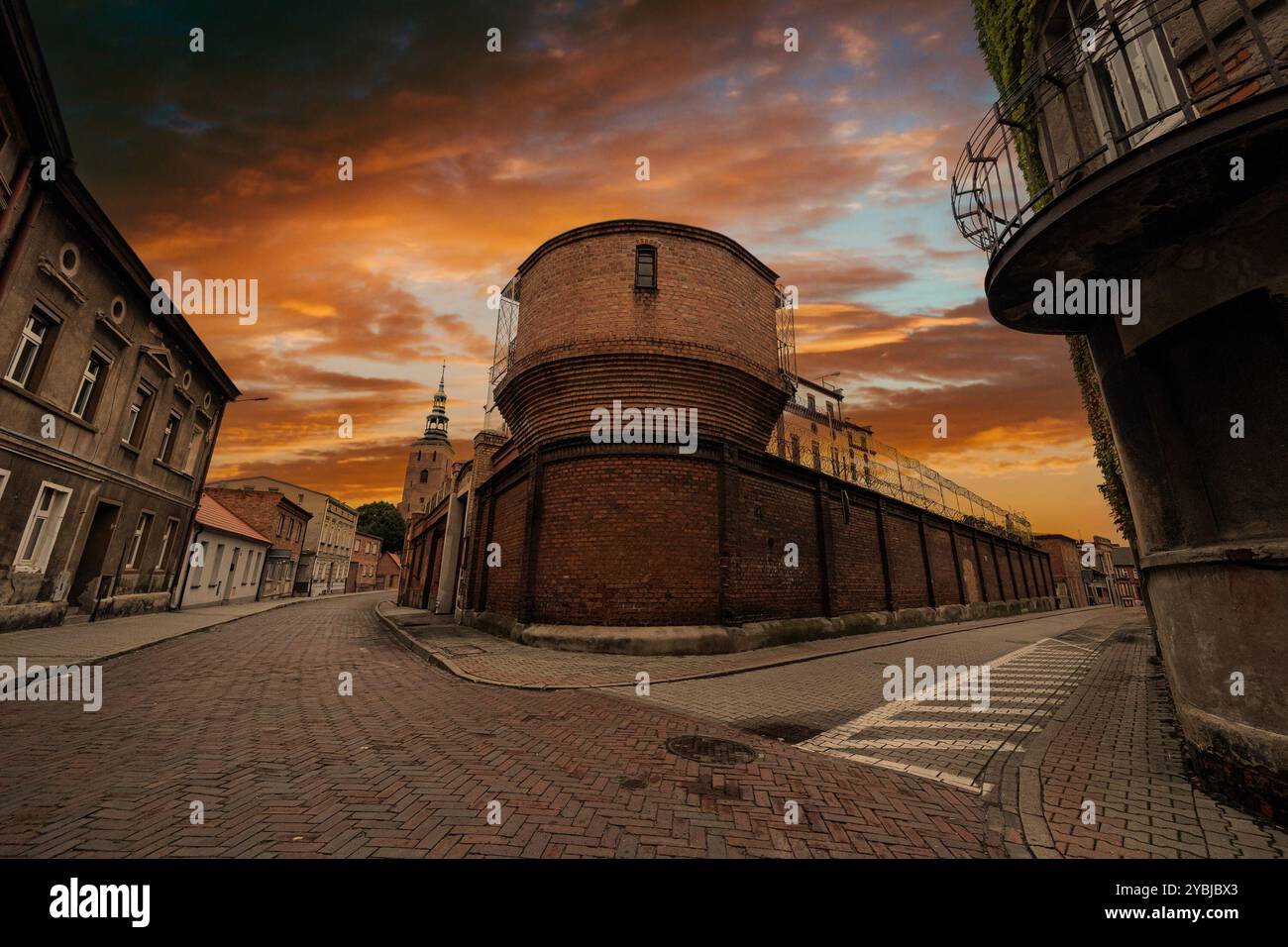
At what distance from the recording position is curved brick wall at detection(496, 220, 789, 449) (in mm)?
12258

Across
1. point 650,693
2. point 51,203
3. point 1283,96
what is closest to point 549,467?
point 650,693

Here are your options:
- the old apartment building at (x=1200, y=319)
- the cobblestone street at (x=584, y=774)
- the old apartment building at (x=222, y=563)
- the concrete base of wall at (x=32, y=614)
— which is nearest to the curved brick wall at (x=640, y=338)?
the cobblestone street at (x=584, y=774)

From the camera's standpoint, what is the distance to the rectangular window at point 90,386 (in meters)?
13.0

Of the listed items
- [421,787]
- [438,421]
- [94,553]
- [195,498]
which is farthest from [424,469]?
[421,787]

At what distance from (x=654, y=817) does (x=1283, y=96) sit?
595 cm

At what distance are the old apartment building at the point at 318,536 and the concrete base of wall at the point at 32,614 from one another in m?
31.4

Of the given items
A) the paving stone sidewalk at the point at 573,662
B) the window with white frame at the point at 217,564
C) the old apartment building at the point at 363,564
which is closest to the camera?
the paving stone sidewalk at the point at 573,662

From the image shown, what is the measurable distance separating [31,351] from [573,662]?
14665 mm

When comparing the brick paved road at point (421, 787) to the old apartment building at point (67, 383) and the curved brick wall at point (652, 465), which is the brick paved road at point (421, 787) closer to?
the curved brick wall at point (652, 465)

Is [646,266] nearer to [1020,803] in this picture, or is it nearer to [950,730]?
[950,730]

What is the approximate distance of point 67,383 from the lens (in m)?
12.2

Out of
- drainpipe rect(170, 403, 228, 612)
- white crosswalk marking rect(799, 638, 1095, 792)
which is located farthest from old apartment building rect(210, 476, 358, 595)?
white crosswalk marking rect(799, 638, 1095, 792)

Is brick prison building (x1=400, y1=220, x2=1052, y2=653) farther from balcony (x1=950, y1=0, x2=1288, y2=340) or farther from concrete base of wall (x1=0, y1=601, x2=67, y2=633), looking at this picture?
concrete base of wall (x1=0, y1=601, x2=67, y2=633)
